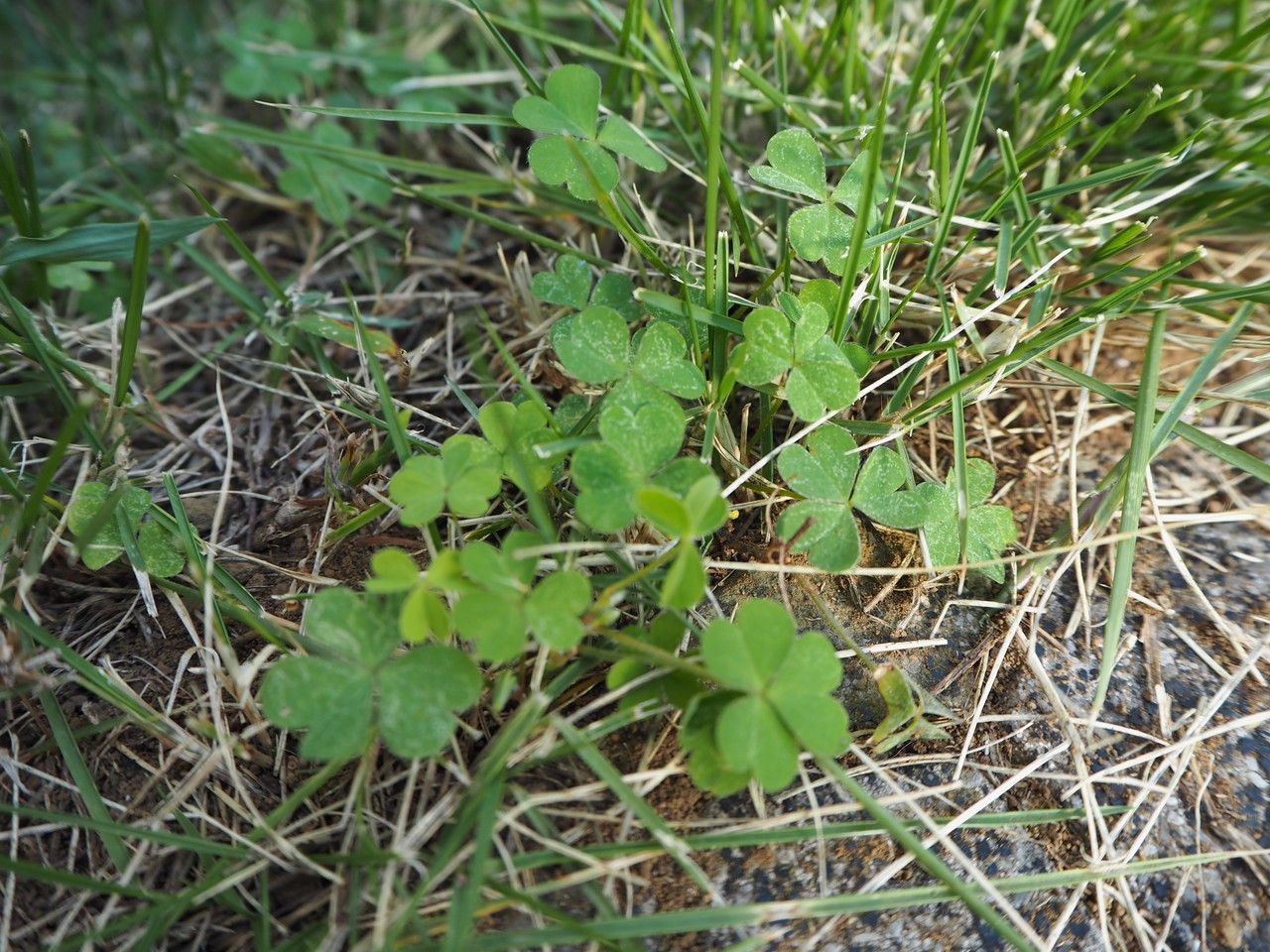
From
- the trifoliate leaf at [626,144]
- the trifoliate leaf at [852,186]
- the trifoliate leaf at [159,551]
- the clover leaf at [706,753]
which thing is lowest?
the clover leaf at [706,753]

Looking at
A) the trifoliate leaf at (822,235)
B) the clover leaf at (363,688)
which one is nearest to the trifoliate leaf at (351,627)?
the clover leaf at (363,688)

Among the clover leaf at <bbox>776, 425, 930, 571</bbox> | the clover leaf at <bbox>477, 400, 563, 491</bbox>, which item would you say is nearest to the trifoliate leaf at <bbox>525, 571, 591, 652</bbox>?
the clover leaf at <bbox>477, 400, 563, 491</bbox>

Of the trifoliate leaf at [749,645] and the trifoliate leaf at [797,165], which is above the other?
the trifoliate leaf at [797,165]

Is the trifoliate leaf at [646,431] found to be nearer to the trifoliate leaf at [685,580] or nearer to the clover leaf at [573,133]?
the trifoliate leaf at [685,580]

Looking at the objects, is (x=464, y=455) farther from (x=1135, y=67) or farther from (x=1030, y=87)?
(x=1135, y=67)

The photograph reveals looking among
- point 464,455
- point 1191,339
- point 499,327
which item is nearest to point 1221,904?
point 1191,339

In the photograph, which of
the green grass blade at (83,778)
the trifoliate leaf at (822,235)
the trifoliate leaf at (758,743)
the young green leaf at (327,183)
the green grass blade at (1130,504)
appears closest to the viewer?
the trifoliate leaf at (758,743)

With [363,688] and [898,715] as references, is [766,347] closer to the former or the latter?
[898,715]
